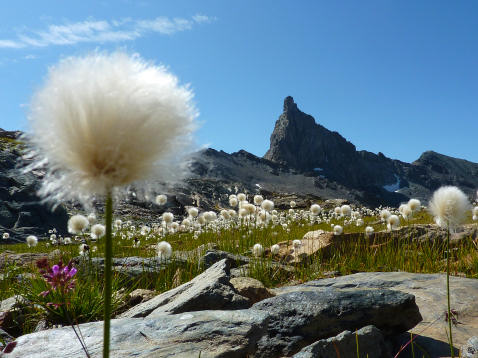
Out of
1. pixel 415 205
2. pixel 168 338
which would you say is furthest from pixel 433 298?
pixel 415 205

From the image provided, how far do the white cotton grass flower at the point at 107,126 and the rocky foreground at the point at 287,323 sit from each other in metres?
1.83

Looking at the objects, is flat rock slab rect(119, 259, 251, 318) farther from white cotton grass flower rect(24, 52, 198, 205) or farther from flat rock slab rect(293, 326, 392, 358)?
white cotton grass flower rect(24, 52, 198, 205)

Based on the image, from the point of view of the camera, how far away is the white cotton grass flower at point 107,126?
3.81 feet

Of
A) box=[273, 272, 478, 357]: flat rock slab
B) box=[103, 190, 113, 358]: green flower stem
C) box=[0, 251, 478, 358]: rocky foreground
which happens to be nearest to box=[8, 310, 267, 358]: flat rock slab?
box=[0, 251, 478, 358]: rocky foreground

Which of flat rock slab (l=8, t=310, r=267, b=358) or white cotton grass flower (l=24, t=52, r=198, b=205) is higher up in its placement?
white cotton grass flower (l=24, t=52, r=198, b=205)

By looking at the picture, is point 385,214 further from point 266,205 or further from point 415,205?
point 266,205

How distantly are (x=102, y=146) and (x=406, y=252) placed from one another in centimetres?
834

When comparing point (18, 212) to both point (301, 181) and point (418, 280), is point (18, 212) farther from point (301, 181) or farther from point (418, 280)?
point (301, 181)

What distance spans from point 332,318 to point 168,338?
5.83 feet

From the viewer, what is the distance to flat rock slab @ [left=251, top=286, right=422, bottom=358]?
3.67m

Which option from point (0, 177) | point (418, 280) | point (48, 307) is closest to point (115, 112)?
point (48, 307)

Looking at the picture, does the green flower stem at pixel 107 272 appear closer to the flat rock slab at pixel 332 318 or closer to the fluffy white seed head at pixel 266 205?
the flat rock slab at pixel 332 318

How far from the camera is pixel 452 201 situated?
280cm

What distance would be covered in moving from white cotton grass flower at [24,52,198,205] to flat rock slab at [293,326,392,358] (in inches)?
88.7
